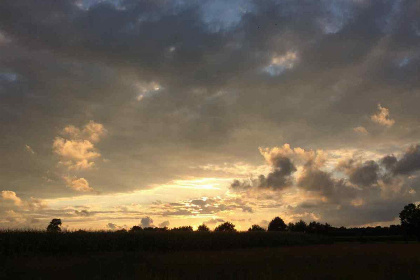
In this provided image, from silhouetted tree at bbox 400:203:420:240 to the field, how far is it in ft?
95.6

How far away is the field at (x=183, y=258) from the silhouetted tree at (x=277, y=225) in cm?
4575

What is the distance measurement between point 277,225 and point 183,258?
90.3m

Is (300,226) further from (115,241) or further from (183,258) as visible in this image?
(183,258)

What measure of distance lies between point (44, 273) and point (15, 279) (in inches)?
81.1

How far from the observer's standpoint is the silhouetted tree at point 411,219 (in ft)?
267

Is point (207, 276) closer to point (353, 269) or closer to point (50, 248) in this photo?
point (353, 269)

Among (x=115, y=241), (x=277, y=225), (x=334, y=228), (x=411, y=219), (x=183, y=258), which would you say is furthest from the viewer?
(x=277, y=225)

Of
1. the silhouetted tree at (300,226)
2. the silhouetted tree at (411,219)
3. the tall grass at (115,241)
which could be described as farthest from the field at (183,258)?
the silhouetted tree at (300,226)

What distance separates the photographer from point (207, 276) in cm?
1958

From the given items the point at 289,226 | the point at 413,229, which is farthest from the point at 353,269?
the point at 289,226

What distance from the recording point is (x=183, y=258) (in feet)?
100

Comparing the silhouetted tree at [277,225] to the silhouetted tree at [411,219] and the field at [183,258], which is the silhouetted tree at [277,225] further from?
the field at [183,258]

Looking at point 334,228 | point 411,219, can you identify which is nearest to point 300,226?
point 334,228

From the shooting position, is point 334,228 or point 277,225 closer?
point 334,228
